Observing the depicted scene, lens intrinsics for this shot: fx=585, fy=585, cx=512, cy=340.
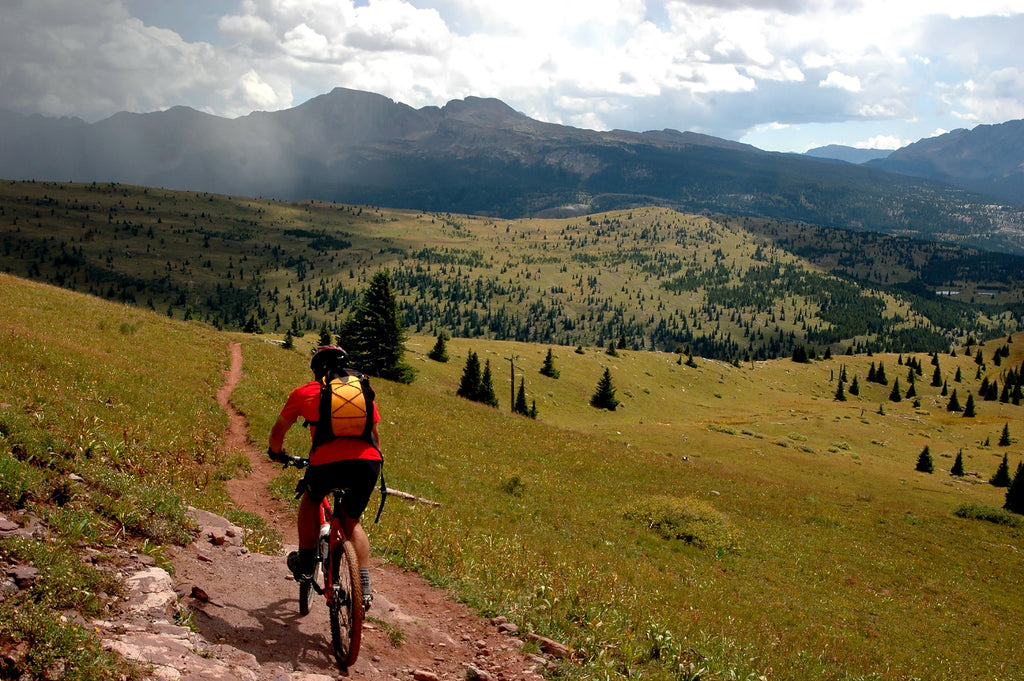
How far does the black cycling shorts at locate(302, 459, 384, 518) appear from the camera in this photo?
833 centimetres

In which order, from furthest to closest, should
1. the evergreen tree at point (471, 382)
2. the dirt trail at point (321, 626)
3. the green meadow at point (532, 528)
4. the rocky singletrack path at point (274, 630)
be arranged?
the evergreen tree at point (471, 382)
the green meadow at point (532, 528)
the dirt trail at point (321, 626)
the rocky singletrack path at point (274, 630)

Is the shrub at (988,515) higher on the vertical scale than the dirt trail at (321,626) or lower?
lower

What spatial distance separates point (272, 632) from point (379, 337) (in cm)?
5552

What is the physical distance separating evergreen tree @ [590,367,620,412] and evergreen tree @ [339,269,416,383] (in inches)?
1972

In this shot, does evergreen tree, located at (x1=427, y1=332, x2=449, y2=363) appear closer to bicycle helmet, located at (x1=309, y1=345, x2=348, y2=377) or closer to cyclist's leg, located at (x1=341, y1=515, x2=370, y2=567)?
bicycle helmet, located at (x1=309, y1=345, x2=348, y2=377)

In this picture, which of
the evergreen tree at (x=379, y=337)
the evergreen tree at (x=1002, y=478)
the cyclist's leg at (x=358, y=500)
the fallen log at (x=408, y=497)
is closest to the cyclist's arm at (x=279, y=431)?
the cyclist's leg at (x=358, y=500)

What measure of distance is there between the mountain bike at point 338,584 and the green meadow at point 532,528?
8.24ft

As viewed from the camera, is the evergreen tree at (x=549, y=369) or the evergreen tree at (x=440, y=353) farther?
the evergreen tree at (x=549, y=369)

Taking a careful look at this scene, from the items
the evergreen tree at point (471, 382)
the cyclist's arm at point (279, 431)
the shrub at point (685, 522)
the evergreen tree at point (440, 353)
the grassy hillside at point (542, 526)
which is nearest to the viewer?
the cyclist's arm at point (279, 431)

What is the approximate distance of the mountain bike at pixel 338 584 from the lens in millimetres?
7770

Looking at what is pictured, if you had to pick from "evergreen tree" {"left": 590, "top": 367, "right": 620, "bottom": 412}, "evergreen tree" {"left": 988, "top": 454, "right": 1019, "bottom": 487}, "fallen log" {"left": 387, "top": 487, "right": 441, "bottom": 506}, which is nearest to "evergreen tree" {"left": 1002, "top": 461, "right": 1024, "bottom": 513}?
"evergreen tree" {"left": 988, "top": 454, "right": 1019, "bottom": 487}

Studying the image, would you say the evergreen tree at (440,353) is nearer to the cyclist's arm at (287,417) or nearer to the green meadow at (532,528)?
the green meadow at (532,528)

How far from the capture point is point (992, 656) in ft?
69.7

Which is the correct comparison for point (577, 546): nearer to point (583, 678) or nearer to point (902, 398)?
point (583, 678)
